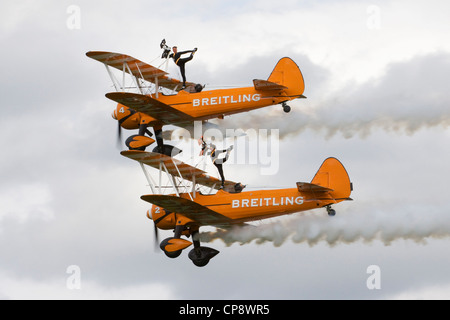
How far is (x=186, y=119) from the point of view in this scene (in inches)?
1742

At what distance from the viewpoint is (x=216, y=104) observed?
1731 inches

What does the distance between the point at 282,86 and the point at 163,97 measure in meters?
4.04

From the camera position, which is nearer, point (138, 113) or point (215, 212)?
point (215, 212)

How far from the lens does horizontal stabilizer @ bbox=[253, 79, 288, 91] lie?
143ft

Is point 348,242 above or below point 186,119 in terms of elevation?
below

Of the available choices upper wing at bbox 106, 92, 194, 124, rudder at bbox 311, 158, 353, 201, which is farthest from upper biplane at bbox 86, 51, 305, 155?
rudder at bbox 311, 158, 353, 201

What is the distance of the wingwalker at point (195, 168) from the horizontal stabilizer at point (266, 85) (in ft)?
0.11

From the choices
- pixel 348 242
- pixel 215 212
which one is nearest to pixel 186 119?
pixel 215 212

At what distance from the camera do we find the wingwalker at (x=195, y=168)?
4131cm

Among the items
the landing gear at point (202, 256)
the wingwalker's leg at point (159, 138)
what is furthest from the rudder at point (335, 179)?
the wingwalker's leg at point (159, 138)

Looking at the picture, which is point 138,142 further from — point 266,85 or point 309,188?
point 309,188

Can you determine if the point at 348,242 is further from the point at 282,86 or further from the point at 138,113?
the point at 138,113

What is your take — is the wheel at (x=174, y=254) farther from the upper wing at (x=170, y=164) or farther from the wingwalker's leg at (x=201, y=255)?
the upper wing at (x=170, y=164)

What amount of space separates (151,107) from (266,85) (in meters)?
3.83
